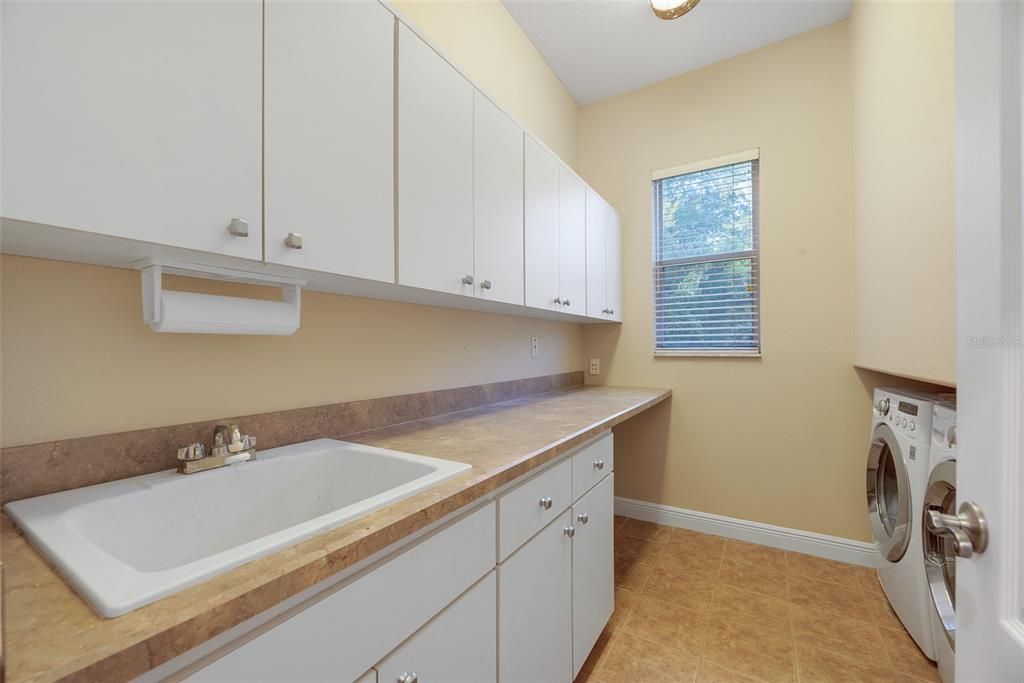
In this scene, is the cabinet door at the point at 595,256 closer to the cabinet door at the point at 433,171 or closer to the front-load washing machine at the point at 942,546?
the cabinet door at the point at 433,171

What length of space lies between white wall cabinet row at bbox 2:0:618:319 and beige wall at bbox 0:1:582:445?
28 cm

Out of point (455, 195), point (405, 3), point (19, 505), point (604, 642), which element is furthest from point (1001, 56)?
point (604, 642)

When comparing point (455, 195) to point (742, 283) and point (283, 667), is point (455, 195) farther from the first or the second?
point (742, 283)

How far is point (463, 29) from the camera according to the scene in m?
1.90

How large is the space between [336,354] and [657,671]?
1635 millimetres

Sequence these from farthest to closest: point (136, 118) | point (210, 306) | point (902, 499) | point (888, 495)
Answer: point (888, 495), point (902, 499), point (210, 306), point (136, 118)

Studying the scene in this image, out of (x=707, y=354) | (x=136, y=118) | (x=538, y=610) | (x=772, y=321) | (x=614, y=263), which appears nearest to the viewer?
(x=136, y=118)

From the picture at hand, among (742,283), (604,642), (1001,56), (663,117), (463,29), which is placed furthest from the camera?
(663,117)

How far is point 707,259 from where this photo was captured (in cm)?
265

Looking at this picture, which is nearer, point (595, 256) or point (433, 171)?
point (433, 171)

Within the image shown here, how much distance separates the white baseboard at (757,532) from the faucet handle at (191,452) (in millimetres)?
2620

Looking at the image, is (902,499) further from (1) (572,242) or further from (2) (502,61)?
(2) (502,61)

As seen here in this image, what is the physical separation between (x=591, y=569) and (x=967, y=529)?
1.15 meters

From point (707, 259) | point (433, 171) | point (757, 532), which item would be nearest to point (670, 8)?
point (707, 259)
